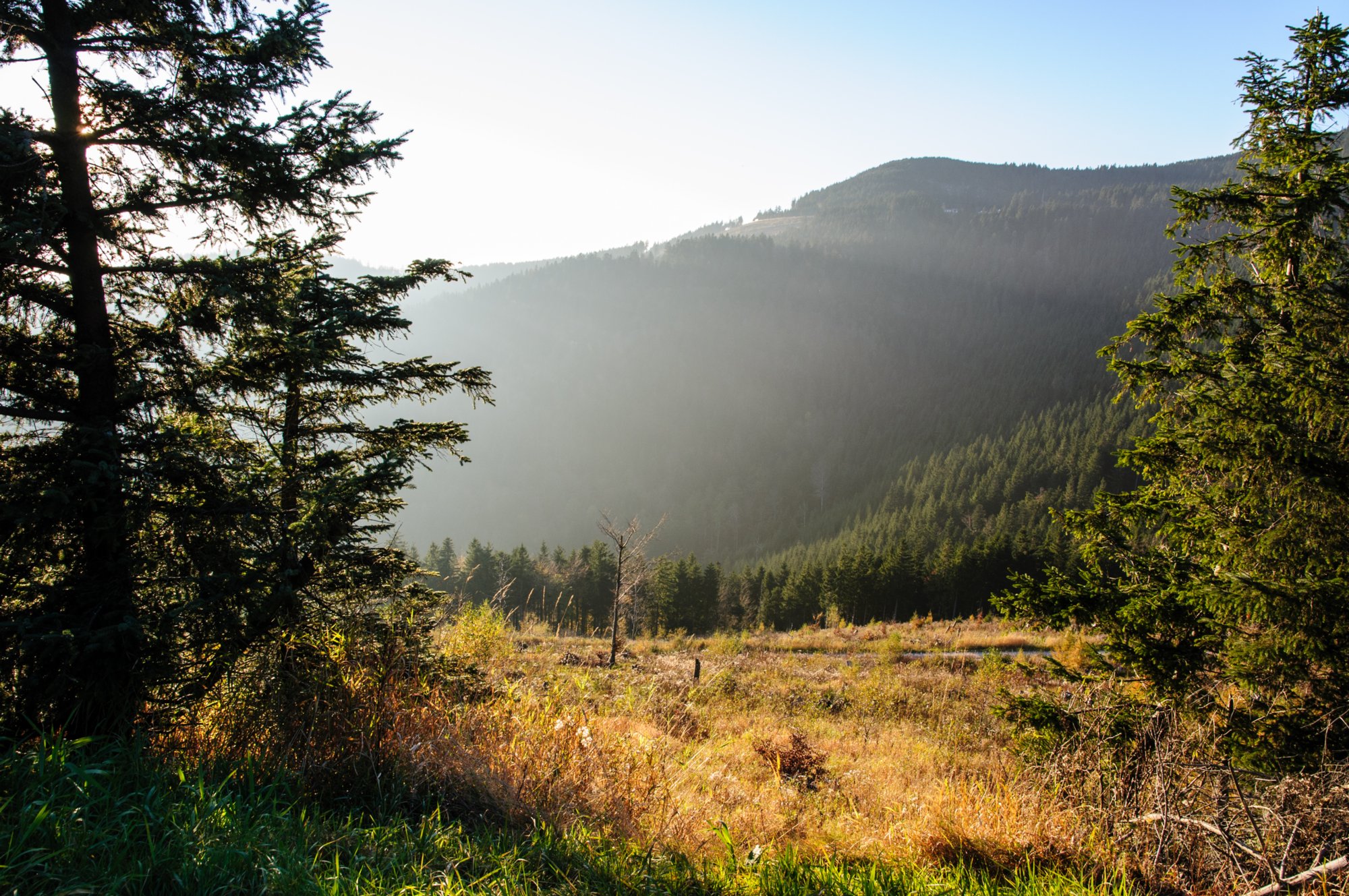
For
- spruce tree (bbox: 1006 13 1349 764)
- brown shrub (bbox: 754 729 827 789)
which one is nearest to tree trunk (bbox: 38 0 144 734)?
brown shrub (bbox: 754 729 827 789)

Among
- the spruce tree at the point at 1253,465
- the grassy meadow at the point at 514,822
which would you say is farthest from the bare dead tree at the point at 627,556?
the spruce tree at the point at 1253,465

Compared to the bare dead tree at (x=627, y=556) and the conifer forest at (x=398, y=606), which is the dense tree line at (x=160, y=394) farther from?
the bare dead tree at (x=627, y=556)

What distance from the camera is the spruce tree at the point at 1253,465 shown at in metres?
4.09

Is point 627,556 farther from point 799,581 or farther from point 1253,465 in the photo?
point 799,581

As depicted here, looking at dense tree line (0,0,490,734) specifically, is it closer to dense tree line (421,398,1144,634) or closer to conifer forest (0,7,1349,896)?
conifer forest (0,7,1349,896)

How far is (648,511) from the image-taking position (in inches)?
6388

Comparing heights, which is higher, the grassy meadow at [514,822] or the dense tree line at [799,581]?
the grassy meadow at [514,822]

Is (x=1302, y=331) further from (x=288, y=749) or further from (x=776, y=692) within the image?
(x=776, y=692)

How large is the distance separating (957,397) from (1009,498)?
10353 cm

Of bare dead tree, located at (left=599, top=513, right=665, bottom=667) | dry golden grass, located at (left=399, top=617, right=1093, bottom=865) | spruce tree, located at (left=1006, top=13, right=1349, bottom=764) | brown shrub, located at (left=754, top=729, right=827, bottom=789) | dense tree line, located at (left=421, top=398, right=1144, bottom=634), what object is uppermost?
spruce tree, located at (left=1006, top=13, right=1349, bottom=764)

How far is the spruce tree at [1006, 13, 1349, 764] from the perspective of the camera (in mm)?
4094

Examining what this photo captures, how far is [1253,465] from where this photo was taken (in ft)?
14.3

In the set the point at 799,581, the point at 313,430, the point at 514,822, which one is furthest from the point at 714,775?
the point at 799,581

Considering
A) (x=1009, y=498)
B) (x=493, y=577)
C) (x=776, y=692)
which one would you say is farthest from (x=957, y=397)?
(x=776, y=692)
